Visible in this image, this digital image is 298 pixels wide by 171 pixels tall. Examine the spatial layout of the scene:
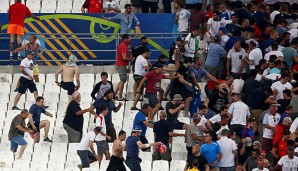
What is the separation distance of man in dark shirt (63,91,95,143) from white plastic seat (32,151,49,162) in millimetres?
828

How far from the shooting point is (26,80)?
43.0m

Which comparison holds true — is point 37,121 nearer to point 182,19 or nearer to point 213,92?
point 213,92

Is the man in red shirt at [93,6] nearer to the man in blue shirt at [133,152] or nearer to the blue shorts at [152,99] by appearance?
the blue shorts at [152,99]

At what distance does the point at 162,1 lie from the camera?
46688 mm

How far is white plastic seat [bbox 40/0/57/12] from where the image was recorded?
47.2 meters

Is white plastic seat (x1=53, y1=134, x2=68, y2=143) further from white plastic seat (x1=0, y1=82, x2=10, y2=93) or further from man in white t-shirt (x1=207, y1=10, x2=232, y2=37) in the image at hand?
man in white t-shirt (x1=207, y1=10, x2=232, y2=37)

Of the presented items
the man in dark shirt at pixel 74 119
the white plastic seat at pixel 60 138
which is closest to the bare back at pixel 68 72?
the white plastic seat at pixel 60 138

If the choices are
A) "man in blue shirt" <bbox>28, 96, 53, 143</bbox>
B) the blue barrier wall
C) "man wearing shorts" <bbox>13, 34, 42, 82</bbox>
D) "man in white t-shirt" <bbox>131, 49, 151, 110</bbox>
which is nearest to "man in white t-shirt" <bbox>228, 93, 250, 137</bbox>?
"man in white t-shirt" <bbox>131, 49, 151, 110</bbox>

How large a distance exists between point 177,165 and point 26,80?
5209mm

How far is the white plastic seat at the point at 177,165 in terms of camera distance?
130 feet

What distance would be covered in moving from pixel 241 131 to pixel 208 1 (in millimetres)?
7706

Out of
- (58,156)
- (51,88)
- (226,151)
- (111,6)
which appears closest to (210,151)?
(226,151)

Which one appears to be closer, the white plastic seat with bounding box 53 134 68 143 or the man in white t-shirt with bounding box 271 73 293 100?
the man in white t-shirt with bounding box 271 73 293 100

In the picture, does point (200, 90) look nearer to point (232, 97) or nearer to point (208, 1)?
point (232, 97)
